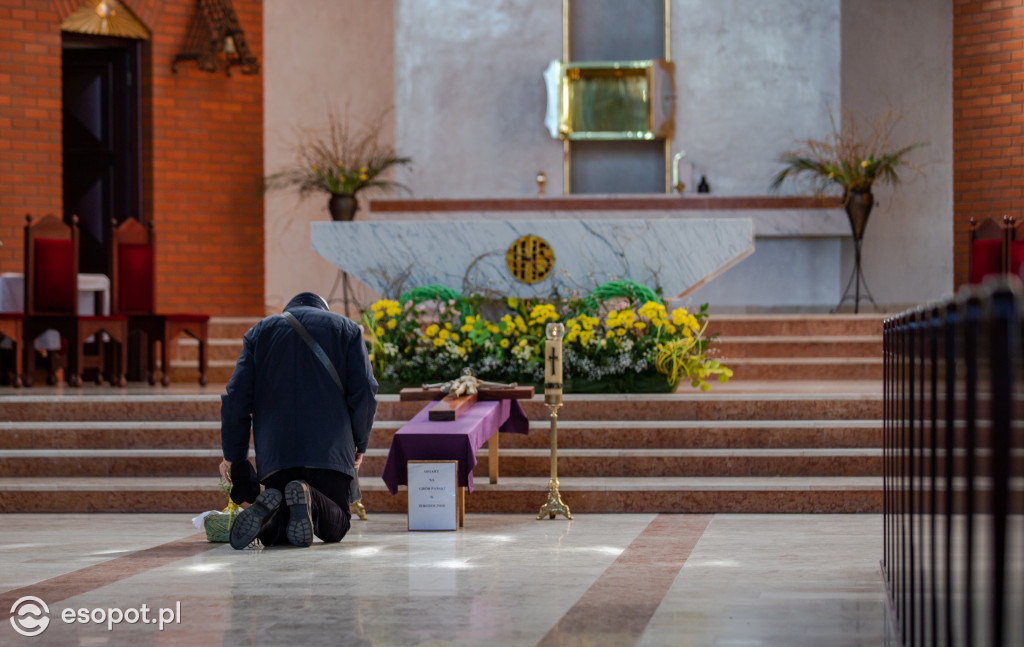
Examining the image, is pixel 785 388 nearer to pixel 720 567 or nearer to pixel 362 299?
pixel 720 567

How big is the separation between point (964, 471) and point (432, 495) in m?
3.59

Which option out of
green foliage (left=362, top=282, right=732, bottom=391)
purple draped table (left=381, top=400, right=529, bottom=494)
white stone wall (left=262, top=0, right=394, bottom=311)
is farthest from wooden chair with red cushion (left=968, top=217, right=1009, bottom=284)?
white stone wall (left=262, top=0, right=394, bottom=311)

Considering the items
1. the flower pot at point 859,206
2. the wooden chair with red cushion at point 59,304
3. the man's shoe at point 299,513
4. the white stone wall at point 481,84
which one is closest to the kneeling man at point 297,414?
the man's shoe at point 299,513

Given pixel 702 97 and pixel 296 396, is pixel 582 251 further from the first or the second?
pixel 702 97

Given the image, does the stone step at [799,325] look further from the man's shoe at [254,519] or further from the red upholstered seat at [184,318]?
the man's shoe at [254,519]

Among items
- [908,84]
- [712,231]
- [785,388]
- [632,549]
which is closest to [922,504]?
[632,549]

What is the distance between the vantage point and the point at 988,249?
988cm

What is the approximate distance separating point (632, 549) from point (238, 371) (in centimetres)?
186

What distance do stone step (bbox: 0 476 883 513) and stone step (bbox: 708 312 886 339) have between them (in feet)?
12.5

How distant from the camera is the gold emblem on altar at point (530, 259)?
885 centimetres

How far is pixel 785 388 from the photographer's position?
796cm

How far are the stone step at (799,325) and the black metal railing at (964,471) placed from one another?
6773 millimetres

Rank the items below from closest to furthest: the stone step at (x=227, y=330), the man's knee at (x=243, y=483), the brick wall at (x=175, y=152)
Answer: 1. the man's knee at (x=243, y=483)
2. the stone step at (x=227, y=330)
3. the brick wall at (x=175, y=152)

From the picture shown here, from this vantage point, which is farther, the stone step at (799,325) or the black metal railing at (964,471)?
the stone step at (799,325)
